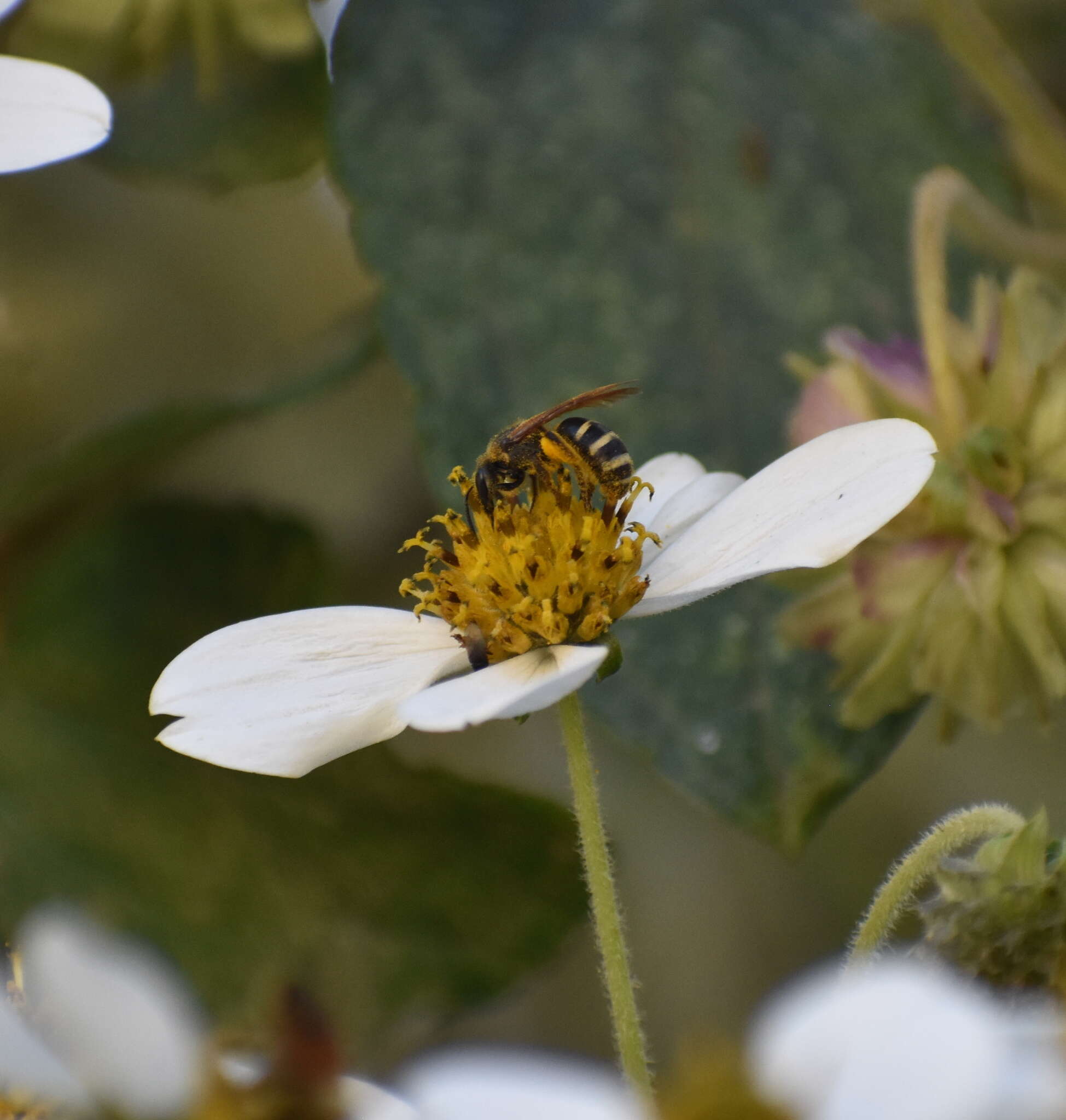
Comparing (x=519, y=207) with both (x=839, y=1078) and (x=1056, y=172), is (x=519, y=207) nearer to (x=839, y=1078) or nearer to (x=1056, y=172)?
(x=1056, y=172)

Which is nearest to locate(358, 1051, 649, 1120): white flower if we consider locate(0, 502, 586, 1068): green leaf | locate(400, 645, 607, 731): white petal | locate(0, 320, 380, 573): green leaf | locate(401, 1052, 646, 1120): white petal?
locate(401, 1052, 646, 1120): white petal

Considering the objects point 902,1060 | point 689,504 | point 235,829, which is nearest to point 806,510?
point 689,504

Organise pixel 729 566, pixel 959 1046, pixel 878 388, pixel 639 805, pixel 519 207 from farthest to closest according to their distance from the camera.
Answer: pixel 639 805 → pixel 519 207 → pixel 878 388 → pixel 729 566 → pixel 959 1046

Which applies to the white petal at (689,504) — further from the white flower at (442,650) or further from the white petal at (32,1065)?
the white petal at (32,1065)

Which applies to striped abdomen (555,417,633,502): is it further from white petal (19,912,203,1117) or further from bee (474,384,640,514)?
white petal (19,912,203,1117)

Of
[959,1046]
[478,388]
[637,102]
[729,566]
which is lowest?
[959,1046]

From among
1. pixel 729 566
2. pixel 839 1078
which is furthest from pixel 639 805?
pixel 839 1078

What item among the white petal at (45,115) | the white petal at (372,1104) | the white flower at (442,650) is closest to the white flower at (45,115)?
the white petal at (45,115)

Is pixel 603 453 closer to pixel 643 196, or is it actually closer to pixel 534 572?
pixel 534 572
